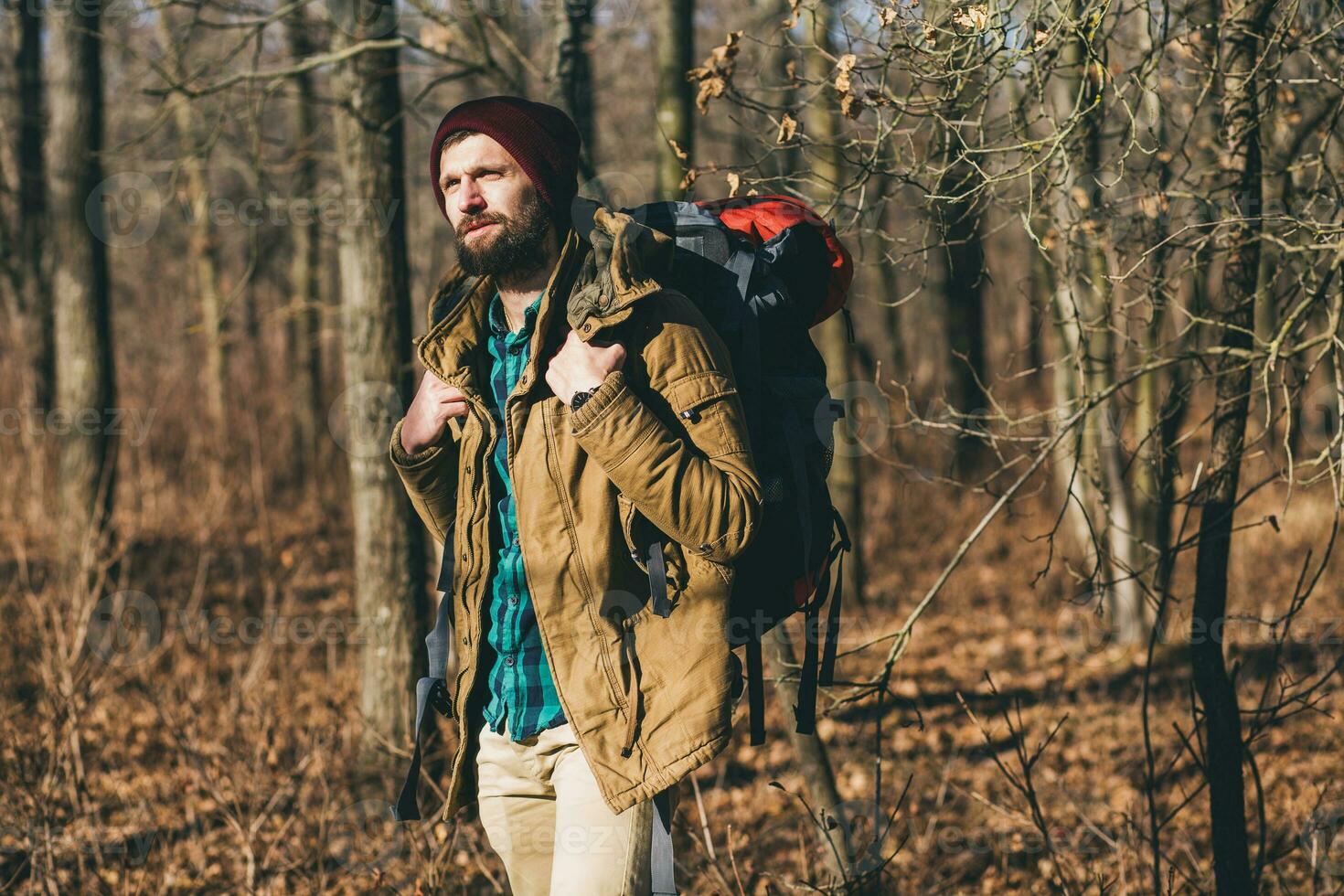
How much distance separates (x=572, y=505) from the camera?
2277 mm

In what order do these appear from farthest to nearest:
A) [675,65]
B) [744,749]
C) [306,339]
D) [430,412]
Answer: [306,339], [744,749], [675,65], [430,412]

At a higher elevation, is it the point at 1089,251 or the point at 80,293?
the point at 80,293

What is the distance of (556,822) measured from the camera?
238cm

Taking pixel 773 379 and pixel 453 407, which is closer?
pixel 773 379

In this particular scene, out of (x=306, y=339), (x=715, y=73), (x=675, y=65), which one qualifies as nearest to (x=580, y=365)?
(x=715, y=73)

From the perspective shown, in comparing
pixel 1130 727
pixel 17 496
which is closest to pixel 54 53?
pixel 17 496

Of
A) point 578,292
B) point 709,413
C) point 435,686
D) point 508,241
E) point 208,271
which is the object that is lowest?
point 435,686

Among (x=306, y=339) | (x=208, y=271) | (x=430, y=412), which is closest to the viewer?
(x=430, y=412)

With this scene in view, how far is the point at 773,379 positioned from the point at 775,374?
0.03 meters

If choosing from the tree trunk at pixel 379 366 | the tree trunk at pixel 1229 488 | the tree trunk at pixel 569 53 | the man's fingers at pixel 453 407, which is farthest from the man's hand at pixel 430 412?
the tree trunk at pixel 379 366

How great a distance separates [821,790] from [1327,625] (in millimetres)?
5815

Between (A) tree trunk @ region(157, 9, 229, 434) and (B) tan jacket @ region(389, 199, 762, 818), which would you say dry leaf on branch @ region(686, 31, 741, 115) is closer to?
(B) tan jacket @ region(389, 199, 762, 818)

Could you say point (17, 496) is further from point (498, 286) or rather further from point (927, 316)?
point (927, 316)

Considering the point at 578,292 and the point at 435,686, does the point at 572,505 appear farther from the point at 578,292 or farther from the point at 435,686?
the point at 435,686
